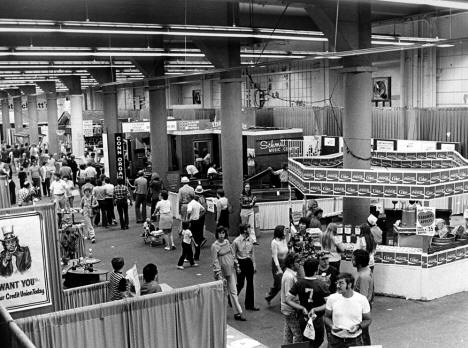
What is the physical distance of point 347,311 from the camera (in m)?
6.39

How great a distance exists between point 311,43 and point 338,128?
367 cm

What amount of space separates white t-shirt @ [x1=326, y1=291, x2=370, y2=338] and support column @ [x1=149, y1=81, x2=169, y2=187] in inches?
589

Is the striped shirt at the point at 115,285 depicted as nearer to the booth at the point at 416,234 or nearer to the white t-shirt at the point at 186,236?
the white t-shirt at the point at 186,236

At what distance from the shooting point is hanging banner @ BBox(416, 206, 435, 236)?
10.5 meters

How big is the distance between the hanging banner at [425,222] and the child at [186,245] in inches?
180

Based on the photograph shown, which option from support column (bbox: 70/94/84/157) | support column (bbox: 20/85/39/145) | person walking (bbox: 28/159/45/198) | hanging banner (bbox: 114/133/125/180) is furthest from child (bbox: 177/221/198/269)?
support column (bbox: 20/85/39/145)

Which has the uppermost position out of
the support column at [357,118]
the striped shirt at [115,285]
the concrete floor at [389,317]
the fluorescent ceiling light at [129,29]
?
the fluorescent ceiling light at [129,29]

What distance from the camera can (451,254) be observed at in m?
10.6

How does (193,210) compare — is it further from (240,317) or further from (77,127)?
(77,127)

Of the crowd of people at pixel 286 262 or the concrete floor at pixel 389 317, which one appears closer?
the crowd of people at pixel 286 262

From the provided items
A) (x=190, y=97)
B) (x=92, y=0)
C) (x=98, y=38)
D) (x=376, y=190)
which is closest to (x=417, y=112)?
(x=376, y=190)

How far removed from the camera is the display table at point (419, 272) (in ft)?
33.9

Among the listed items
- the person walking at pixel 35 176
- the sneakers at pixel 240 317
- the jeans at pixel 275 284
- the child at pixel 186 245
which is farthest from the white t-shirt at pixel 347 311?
the person walking at pixel 35 176

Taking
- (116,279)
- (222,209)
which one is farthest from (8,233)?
(222,209)
